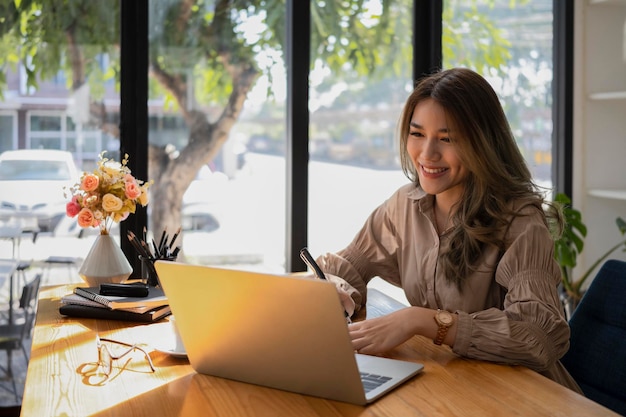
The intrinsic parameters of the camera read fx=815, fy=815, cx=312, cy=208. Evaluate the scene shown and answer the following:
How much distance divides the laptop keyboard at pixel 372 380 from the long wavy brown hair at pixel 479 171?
1.82 ft

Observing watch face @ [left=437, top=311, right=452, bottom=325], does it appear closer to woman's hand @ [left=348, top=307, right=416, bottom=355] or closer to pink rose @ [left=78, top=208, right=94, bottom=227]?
woman's hand @ [left=348, top=307, right=416, bottom=355]

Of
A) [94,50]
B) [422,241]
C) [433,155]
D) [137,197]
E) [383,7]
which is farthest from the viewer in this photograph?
[383,7]

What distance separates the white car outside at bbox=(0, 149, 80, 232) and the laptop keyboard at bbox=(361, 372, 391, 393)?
215cm

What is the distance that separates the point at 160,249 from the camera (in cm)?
222

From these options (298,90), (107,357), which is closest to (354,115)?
(298,90)

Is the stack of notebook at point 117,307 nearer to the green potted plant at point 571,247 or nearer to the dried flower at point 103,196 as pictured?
the dried flower at point 103,196

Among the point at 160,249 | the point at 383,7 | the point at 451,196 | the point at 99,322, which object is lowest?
Answer: the point at 99,322

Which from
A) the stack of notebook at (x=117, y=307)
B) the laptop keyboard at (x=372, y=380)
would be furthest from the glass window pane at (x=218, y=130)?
the laptop keyboard at (x=372, y=380)

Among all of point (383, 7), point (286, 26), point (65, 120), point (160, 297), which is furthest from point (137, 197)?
point (383, 7)

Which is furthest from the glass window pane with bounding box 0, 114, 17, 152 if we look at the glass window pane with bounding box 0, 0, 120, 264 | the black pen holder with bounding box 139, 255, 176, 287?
the black pen holder with bounding box 139, 255, 176, 287

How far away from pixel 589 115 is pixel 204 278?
9.40ft

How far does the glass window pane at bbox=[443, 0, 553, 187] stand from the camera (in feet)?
12.5

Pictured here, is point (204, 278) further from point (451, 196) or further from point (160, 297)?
point (451, 196)

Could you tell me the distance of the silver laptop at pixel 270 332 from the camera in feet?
4.41
